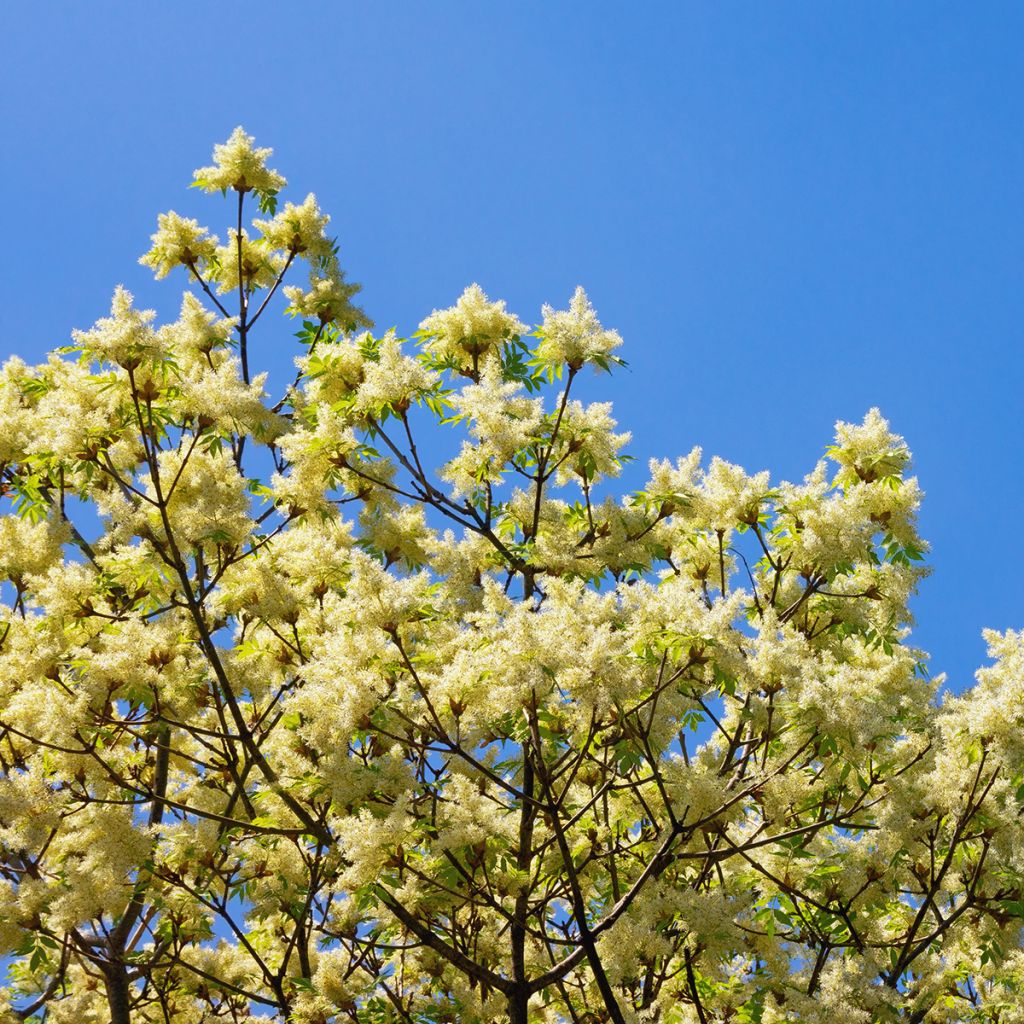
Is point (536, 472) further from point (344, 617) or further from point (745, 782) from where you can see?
point (745, 782)

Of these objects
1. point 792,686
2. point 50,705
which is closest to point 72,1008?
point 50,705

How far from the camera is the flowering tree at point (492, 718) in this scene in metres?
6.10

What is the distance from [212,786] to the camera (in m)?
8.38

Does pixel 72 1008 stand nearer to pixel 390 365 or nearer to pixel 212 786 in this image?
pixel 212 786

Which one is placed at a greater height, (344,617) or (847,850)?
(344,617)

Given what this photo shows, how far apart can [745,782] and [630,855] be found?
999 mm

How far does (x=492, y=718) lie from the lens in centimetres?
637

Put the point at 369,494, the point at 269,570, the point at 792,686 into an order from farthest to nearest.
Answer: the point at 369,494 < the point at 269,570 < the point at 792,686

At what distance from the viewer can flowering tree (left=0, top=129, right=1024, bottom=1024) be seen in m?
6.10

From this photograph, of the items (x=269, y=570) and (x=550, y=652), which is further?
(x=269, y=570)

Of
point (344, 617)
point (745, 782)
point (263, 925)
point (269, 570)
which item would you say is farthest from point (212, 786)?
point (745, 782)

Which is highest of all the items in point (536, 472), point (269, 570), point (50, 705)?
point (536, 472)

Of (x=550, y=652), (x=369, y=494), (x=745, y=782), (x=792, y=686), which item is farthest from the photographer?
(x=369, y=494)

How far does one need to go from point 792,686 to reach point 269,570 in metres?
3.21
